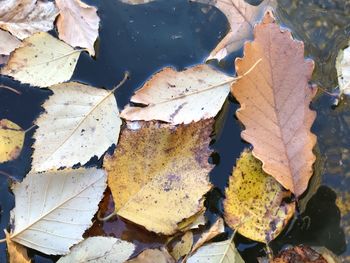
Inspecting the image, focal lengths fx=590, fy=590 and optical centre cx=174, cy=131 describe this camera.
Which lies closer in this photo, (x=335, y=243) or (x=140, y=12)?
(x=335, y=243)

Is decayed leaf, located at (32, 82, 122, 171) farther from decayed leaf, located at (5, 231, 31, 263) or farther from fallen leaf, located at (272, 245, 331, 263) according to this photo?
fallen leaf, located at (272, 245, 331, 263)

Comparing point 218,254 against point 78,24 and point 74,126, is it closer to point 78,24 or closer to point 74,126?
point 74,126

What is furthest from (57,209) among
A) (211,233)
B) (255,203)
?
(255,203)

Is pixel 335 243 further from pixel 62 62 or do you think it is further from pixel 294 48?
pixel 62 62

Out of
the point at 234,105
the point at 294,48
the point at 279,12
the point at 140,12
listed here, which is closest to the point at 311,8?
the point at 279,12

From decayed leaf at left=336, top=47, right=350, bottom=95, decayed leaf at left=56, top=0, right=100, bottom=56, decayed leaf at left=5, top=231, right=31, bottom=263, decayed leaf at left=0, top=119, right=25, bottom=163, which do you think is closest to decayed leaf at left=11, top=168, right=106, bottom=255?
decayed leaf at left=5, top=231, right=31, bottom=263

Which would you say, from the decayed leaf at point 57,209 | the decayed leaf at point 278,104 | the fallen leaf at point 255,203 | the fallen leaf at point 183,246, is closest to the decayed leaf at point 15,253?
the decayed leaf at point 57,209
